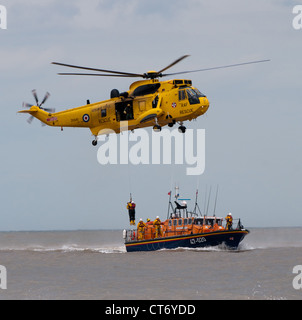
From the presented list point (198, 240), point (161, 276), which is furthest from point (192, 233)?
point (161, 276)

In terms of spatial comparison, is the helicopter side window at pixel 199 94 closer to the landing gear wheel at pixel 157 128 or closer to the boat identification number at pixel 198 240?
the landing gear wheel at pixel 157 128

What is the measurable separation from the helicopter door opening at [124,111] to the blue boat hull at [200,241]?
12146 millimetres

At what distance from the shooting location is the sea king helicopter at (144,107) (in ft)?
103

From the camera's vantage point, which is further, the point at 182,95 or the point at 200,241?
the point at 200,241

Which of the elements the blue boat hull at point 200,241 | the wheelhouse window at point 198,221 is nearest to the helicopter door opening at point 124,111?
the blue boat hull at point 200,241

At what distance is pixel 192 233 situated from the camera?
4253cm

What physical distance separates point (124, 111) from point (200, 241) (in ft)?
42.3

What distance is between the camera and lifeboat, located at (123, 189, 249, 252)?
4231 centimetres

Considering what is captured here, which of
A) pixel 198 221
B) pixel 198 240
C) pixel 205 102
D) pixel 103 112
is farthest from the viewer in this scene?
pixel 198 221

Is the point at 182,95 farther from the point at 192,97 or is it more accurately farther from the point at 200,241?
the point at 200,241

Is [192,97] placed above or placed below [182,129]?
above

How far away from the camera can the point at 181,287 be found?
2820 centimetres

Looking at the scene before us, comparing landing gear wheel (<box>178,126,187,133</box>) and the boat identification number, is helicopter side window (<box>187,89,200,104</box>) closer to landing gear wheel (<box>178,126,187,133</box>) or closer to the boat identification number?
landing gear wheel (<box>178,126,187,133</box>)
